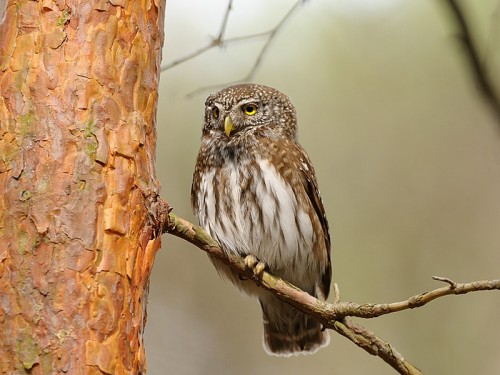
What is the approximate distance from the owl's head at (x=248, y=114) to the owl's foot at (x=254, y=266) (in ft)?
2.71

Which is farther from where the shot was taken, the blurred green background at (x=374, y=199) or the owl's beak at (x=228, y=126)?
the blurred green background at (x=374, y=199)

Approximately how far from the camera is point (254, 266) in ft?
12.7

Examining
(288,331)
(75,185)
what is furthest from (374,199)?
(75,185)

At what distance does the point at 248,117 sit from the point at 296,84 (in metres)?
4.17

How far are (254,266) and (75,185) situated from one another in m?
1.56

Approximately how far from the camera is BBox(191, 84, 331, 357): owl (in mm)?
4152

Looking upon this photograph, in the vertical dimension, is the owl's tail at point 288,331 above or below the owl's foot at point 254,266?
below

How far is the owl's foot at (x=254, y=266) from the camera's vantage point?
3.73m

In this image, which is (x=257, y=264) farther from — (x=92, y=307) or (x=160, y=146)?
(x=160, y=146)

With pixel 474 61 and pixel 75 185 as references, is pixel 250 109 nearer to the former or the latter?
pixel 474 61

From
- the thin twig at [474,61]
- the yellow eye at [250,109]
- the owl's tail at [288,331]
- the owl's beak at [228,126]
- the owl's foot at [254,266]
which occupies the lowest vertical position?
the owl's tail at [288,331]

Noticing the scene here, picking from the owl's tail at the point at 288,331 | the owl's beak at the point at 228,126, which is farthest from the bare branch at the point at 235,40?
the owl's tail at the point at 288,331

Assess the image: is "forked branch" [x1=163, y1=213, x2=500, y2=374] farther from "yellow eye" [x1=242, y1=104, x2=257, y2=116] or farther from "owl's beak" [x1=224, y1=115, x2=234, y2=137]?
"yellow eye" [x1=242, y1=104, x2=257, y2=116]

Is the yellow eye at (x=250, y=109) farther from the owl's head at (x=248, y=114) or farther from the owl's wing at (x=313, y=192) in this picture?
the owl's wing at (x=313, y=192)
